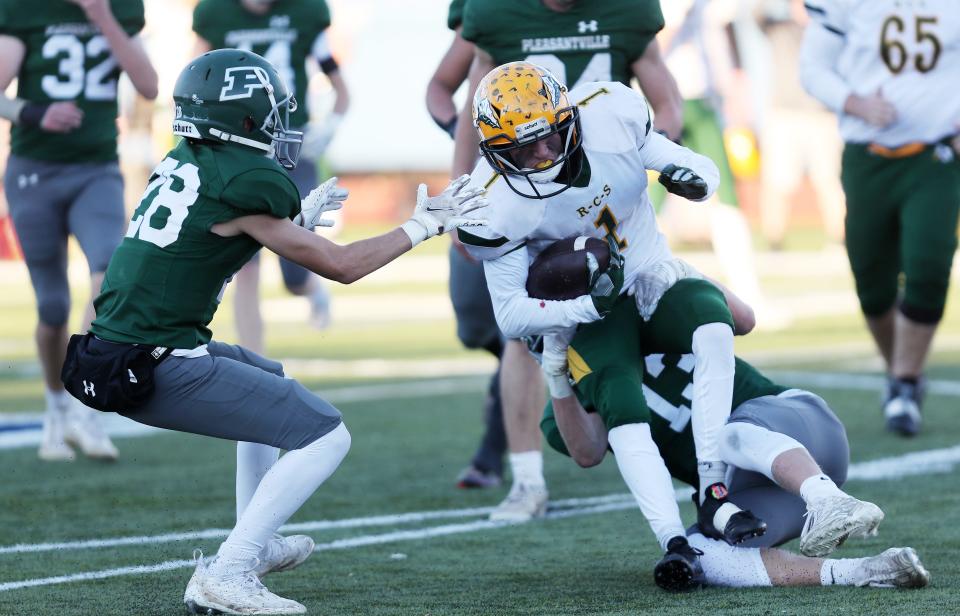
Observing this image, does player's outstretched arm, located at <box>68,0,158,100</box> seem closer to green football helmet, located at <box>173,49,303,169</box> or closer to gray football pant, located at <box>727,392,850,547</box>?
green football helmet, located at <box>173,49,303,169</box>

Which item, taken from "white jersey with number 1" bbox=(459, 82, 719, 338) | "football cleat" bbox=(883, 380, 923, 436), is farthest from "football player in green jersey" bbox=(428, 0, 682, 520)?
"football cleat" bbox=(883, 380, 923, 436)

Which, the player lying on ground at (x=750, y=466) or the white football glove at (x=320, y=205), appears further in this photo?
the white football glove at (x=320, y=205)

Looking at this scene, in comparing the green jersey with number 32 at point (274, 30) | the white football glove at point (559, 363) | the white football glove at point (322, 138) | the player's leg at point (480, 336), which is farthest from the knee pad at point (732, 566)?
the white football glove at point (322, 138)

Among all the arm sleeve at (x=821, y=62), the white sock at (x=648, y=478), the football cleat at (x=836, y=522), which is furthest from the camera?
the arm sleeve at (x=821, y=62)

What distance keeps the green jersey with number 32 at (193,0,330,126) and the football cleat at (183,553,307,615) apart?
3.61 meters

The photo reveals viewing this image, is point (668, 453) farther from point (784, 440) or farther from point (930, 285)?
point (930, 285)

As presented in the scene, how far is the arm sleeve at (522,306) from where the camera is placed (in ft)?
12.8

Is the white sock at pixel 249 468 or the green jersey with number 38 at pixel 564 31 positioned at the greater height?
the green jersey with number 38 at pixel 564 31

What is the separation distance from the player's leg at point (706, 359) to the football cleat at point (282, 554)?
0.99m

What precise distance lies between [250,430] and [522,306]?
77 centimetres

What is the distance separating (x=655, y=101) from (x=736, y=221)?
5.90 meters

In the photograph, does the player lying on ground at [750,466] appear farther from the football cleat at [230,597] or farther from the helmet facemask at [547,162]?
the football cleat at [230,597]

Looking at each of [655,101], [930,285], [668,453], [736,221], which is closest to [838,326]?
[736,221]

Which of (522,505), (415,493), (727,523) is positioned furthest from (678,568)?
(415,493)
